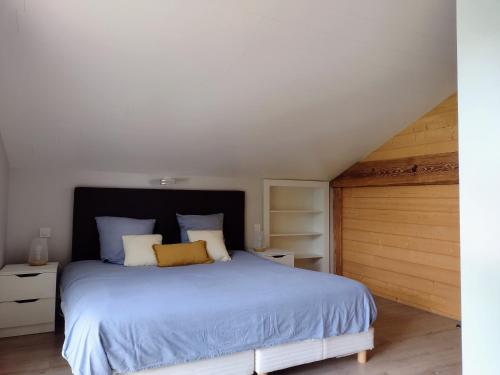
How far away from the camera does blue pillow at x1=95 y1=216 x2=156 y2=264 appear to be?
3.48 meters

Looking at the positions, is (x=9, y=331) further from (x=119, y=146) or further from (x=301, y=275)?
(x=301, y=275)

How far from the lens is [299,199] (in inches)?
204

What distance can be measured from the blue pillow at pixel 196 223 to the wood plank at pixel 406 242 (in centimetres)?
183

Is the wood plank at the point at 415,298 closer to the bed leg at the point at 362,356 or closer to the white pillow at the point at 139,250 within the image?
the bed leg at the point at 362,356

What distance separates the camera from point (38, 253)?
3.30 metres

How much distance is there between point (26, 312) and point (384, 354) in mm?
2807

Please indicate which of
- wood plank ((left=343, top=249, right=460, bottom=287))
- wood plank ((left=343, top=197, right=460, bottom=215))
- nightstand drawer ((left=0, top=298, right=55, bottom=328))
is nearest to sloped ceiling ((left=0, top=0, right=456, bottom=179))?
wood plank ((left=343, top=197, right=460, bottom=215))

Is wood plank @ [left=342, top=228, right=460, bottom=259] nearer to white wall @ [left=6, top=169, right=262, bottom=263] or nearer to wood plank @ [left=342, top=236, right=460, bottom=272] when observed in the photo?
wood plank @ [left=342, top=236, right=460, bottom=272]

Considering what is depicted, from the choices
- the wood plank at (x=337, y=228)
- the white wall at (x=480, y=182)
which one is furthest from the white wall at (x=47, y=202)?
the white wall at (x=480, y=182)

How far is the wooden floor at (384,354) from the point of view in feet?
8.02

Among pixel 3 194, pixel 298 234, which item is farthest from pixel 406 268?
pixel 3 194

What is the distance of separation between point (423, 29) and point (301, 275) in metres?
1.98

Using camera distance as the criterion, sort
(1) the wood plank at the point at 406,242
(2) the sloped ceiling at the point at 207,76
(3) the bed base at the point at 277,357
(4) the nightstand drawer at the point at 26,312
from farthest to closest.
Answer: (1) the wood plank at the point at 406,242, (4) the nightstand drawer at the point at 26,312, (2) the sloped ceiling at the point at 207,76, (3) the bed base at the point at 277,357

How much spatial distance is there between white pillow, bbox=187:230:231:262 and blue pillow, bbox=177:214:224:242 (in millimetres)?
123
